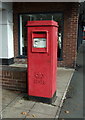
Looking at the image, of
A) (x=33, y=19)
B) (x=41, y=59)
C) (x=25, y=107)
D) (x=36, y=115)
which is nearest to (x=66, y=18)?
(x=33, y=19)

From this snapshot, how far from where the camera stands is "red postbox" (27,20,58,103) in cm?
409

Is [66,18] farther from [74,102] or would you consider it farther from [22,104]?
[22,104]

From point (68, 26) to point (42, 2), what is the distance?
1646 millimetres

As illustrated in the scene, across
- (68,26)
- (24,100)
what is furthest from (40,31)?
(68,26)

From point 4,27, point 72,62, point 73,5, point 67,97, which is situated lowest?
point 67,97

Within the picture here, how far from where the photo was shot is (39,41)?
418 centimetres

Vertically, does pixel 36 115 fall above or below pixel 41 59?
below

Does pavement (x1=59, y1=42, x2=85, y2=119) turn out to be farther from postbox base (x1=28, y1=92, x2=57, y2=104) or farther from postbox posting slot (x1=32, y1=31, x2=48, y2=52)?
postbox posting slot (x1=32, y1=31, x2=48, y2=52)

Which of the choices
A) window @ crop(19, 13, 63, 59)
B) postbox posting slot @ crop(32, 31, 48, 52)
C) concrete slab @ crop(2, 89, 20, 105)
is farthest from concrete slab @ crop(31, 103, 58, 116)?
window @ crop(19, 13, 63, 59)

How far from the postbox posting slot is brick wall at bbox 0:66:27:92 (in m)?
1.04

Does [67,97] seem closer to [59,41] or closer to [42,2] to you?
[59,41]

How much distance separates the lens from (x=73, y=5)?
8.12 m

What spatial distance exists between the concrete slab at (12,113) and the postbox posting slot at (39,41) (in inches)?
55.0

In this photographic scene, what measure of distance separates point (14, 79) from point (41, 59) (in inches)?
51.4
